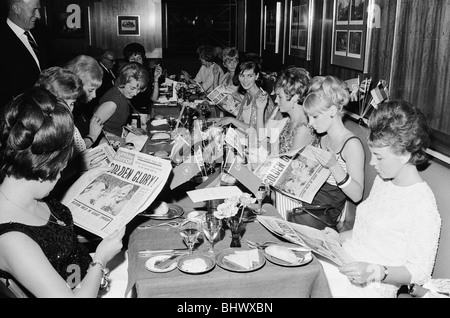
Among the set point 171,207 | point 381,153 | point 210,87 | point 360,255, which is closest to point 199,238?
point 171,207

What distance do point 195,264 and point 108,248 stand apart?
33cm

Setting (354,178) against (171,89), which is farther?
(171,89)

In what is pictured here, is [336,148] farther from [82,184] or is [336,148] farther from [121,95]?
[121,95]

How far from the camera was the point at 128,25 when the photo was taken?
9984mm

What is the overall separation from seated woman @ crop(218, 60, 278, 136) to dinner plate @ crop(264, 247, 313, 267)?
241cm

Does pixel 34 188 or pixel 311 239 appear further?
Result: pixel 311 239

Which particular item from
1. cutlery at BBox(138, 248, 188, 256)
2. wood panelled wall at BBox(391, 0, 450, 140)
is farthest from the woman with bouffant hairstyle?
wood panelled wall at BBox(391, 0, 450, 140)

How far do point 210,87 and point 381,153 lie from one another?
5716 millimetres

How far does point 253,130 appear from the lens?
12.8 ft

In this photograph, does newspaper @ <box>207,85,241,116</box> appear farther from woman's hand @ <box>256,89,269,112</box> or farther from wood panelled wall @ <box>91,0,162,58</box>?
wood panelled wall @ <box>91,0,162,58</box>

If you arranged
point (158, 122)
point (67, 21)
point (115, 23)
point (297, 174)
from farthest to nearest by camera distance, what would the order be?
1. point (115, 23)
2. point (67, 21)
3. point (158, 122)
4. point (297, 174)

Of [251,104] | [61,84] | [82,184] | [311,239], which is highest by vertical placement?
[61,84]

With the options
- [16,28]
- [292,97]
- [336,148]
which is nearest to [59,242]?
[336,148]
